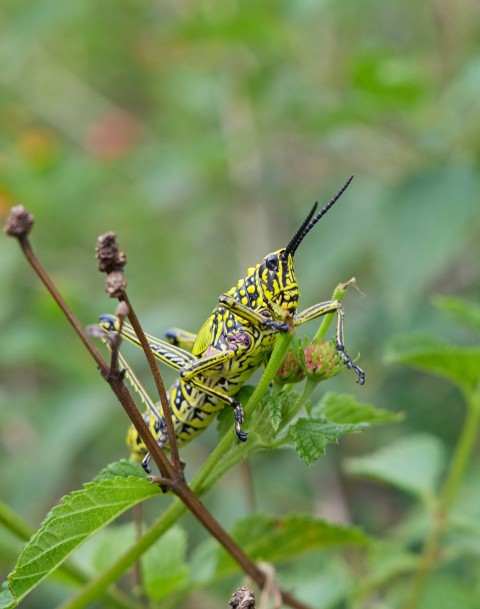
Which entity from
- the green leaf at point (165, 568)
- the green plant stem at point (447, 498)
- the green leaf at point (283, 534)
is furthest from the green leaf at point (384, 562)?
the green leaf at point (165, 568)

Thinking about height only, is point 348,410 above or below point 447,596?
above

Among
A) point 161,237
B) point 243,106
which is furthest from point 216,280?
point 243,106

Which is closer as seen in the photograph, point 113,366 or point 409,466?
point 113,366

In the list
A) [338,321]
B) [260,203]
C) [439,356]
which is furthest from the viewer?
[260,203]

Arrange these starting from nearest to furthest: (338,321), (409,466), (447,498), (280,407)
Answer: (280,407) → (338,321) → (447,498) → (409,466)

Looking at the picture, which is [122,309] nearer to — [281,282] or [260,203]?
[281,282]

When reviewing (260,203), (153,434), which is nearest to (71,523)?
(153,434)

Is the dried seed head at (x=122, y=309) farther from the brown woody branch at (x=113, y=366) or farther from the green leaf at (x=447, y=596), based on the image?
the green leaf at (x=447, y=596)

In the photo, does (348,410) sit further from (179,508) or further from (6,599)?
(6,599)

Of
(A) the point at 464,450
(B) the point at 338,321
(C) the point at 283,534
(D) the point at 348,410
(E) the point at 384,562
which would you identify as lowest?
(E) the point at 384,562
